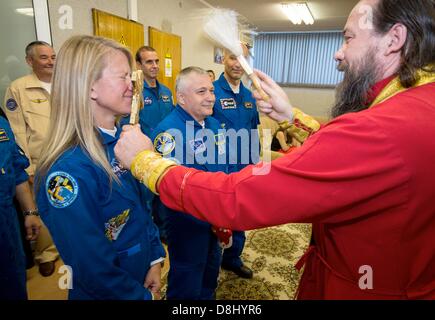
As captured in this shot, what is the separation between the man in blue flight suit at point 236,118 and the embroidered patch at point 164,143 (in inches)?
34.8

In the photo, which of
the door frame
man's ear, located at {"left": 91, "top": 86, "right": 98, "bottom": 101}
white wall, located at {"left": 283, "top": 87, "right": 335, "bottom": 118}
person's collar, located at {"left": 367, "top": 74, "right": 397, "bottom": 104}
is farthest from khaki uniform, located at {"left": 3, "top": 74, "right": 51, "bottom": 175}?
white wall, located at {"left": 283, "top": 87, "right": 335, "bottom": 118}

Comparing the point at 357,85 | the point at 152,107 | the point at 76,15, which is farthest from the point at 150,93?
the point at 357,85

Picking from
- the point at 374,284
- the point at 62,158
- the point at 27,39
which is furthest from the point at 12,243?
the point at 27,39

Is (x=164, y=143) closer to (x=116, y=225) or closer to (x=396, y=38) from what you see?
(x=116, y=225)

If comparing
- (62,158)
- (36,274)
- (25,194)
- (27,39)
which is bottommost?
(36,274)

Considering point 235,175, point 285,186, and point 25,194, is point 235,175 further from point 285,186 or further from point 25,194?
point 25,194

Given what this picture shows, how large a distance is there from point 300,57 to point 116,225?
8.98 metres

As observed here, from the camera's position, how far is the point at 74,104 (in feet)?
3.50

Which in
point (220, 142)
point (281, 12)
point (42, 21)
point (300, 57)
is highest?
point (281, 12)

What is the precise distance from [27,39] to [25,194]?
1.68 meters

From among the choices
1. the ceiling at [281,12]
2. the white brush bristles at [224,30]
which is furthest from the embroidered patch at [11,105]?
the ceiling at [281,12]

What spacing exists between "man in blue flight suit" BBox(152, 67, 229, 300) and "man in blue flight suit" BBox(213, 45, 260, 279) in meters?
0.52

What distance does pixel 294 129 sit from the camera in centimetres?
138

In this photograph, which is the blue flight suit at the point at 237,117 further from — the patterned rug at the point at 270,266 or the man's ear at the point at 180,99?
the man's ear at the point at 180,99
